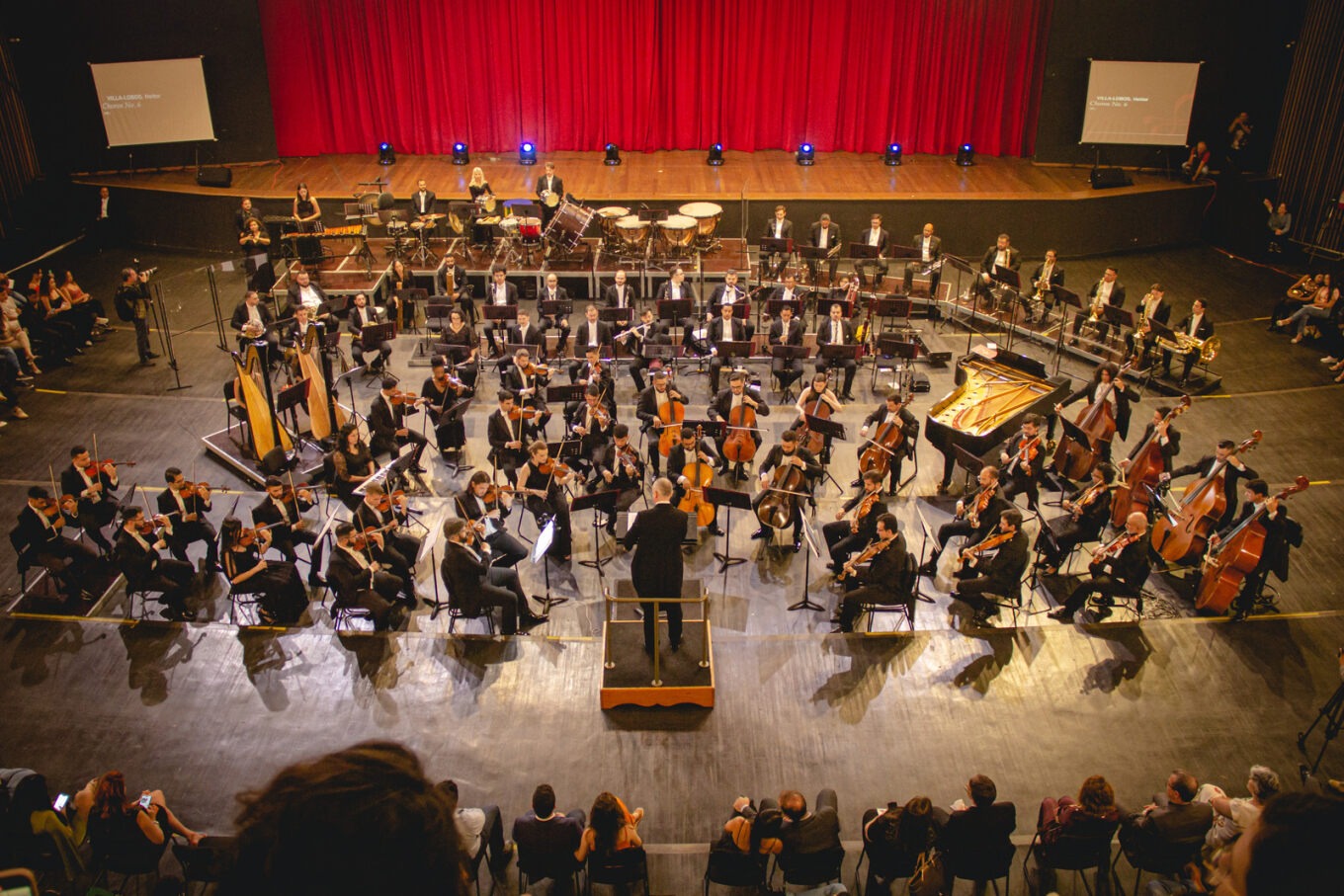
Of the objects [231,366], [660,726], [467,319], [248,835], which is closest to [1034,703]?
[660,726]

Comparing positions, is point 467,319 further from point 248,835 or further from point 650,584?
point 248,835

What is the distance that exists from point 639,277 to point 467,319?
2531 mm

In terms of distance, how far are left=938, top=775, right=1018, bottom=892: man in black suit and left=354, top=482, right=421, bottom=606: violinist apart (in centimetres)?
449

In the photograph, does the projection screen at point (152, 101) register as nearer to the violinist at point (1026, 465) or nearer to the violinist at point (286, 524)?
the violinist at point (286, 524)

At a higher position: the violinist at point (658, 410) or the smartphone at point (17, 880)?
the smartphone at point (17, 880)

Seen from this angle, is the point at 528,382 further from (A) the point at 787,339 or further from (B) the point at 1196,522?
(B) the point at 1196,522

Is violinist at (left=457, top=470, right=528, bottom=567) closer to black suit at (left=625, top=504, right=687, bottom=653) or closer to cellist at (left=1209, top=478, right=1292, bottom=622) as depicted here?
black suit at (left=625, top=504, right=687, bottom=653)

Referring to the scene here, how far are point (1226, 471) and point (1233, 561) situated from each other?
3.22 ft

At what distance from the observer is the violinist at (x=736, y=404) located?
9.50 meters

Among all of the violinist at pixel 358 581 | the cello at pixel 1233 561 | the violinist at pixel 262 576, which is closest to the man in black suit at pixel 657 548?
the violinist at pixel 358 581

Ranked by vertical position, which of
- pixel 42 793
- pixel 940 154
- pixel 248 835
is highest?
pixel 248 835

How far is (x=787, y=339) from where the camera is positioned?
37.4 ft

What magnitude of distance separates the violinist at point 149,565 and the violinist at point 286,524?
72 cm

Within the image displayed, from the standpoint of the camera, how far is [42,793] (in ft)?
17.8
